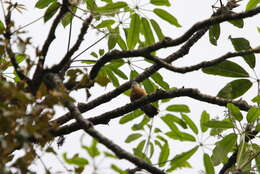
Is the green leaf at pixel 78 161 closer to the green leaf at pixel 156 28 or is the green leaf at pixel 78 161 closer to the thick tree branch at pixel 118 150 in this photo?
the thick tree branch at pixel 118 150

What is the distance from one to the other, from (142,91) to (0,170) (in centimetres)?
146

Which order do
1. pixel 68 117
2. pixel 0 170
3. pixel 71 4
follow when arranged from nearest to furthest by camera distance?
1. pixel 0 170
2. pixel 71 4
3. pixel 68 117

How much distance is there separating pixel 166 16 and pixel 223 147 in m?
0.87

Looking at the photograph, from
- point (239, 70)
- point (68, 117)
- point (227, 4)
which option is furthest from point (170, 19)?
point (68, 117)

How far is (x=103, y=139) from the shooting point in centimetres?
157

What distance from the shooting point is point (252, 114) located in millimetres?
2238

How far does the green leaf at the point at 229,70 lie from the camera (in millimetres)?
2344

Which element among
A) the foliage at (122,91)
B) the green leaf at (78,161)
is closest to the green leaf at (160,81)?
the foliage at (122,91)

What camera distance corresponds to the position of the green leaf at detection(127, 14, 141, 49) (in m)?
2.54

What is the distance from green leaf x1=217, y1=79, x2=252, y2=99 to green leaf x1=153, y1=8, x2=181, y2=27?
528mm

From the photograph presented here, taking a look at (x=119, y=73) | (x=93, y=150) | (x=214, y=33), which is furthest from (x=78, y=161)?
(x=214, y=33)

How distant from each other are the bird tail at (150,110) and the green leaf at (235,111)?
0.71 metres

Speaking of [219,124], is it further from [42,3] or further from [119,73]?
[42,3]

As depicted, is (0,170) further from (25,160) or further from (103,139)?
(103,139)
